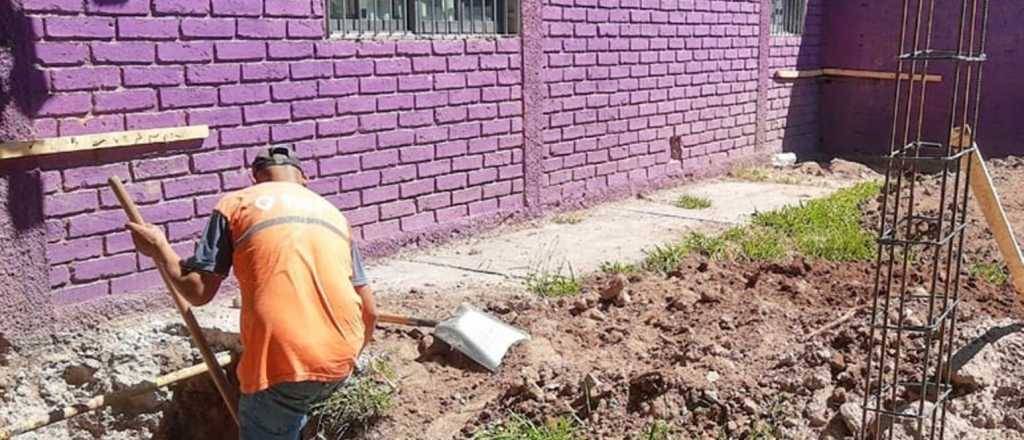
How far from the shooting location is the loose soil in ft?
14.3

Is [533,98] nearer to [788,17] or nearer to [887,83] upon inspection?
[788,17]

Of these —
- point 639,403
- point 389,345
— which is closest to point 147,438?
point 389,345

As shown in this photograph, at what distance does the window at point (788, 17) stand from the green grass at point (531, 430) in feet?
25.5

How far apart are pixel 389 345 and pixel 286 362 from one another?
5.25 ft

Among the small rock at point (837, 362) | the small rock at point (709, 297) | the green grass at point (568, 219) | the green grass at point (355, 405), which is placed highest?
the small rock at point (709, 297)

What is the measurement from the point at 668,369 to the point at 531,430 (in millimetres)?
707

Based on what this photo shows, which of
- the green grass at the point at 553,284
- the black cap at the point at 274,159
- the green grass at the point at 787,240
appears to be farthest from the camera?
the green grass at the point at 787,240

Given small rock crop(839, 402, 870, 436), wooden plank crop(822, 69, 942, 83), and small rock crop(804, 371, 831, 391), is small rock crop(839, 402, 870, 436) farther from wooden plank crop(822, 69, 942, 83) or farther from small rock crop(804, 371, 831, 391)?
wooden plank crop(822, 69, 942, 83)

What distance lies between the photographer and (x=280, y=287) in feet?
11.4

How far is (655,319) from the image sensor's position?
5.27m

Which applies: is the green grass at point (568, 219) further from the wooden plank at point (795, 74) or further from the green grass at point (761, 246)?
the wooden plank at point (795, 74)

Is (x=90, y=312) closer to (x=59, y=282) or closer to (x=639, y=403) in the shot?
(x=59, y=282)

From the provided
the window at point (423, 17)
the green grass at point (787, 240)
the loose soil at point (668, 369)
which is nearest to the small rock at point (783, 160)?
the green grass at point (787, 240)

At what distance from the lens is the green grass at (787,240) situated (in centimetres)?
648
